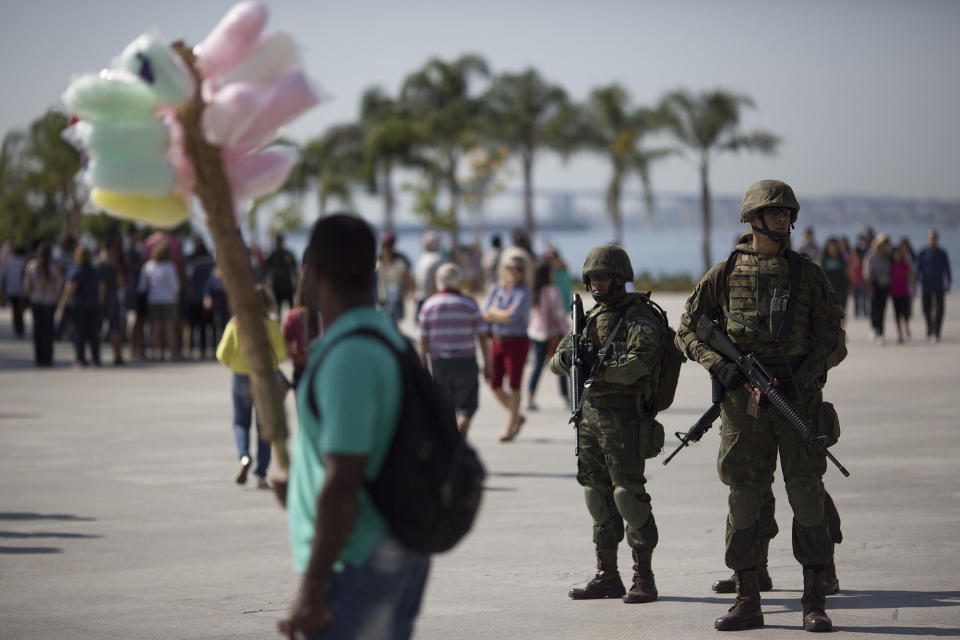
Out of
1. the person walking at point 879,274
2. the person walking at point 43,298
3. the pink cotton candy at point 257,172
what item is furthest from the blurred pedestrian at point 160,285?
the pink cotton candy at point 257,172

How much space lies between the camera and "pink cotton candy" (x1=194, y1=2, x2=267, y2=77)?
3.66 meters

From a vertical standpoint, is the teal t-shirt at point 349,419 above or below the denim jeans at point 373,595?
above

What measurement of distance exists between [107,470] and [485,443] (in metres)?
3.71

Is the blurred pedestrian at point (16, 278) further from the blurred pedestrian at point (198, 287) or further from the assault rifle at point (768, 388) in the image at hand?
the assault rifle at point (768, 388)

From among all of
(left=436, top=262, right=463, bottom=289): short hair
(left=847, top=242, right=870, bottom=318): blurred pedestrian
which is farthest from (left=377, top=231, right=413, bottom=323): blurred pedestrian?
(left=847, top=242, right=870, bottom=318): blurred pedestrian

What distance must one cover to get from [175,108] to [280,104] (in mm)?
277

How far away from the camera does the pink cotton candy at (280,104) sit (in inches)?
145

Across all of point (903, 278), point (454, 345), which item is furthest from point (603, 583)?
point (903, 278)

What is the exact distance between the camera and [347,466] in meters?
3.48

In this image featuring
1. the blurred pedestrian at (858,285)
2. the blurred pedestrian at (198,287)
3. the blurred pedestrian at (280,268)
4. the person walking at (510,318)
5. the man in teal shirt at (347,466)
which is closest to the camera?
the man in teal shirt at (347,466)

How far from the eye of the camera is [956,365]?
20.8 metres

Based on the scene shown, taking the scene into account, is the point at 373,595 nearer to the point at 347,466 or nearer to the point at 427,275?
the point at 347,466

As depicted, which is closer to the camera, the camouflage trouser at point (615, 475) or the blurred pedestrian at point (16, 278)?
the camouflage trouser at point (615, 475)

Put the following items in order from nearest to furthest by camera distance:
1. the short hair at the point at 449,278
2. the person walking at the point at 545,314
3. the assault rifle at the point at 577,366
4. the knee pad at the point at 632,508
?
the knee pad at the point at 632,508 → the assault rifle at the point at 577,366 → the short hair at the point at 449,278 → the person walking at the point at 545,314
